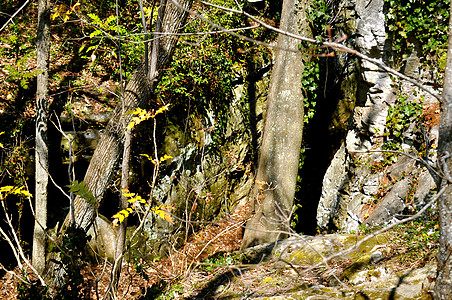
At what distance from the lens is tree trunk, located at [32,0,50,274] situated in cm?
510

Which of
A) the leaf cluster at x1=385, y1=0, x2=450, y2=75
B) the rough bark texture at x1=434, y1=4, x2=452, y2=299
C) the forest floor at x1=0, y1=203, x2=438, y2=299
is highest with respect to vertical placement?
the leaf cluster at x1=385, y1=0, x2=450, y2=75

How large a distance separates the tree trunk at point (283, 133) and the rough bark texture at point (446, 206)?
3.36 metres

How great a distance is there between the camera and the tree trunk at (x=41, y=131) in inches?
201

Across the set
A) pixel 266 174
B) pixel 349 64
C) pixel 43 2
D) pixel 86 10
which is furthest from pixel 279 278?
pixel 86 10

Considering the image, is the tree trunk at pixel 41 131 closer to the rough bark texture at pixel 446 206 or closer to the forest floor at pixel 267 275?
the forest floor at pixel 267 275

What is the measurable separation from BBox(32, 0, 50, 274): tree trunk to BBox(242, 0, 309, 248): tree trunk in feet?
10.9

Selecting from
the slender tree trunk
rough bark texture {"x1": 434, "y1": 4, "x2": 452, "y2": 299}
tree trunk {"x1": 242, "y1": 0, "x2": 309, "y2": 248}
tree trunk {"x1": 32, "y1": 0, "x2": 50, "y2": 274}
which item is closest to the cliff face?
tree trunk {"x1": 242, "y1": 0, "x2": 309, "y2": 248}

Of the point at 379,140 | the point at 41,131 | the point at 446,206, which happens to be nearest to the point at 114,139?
the point at 41,131

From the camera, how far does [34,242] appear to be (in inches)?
205

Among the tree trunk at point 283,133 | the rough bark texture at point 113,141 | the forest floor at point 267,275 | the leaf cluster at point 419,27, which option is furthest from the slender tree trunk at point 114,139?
the leaf cluster at point 419,27

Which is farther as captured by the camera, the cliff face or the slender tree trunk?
the cliff face

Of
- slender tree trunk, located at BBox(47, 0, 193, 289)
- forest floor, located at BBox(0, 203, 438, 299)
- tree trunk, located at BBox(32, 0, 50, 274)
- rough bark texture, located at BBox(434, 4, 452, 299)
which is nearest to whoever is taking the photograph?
rough bark texture, located at BBox(434, 4, 452, 299)

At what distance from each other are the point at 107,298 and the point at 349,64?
6067 millimetres

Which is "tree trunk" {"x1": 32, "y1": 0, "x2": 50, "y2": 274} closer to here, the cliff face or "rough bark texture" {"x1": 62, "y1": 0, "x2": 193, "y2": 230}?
"rough bark texture" {"x1": 62, "y1": 0, "x2": 193, "y2": 230}
